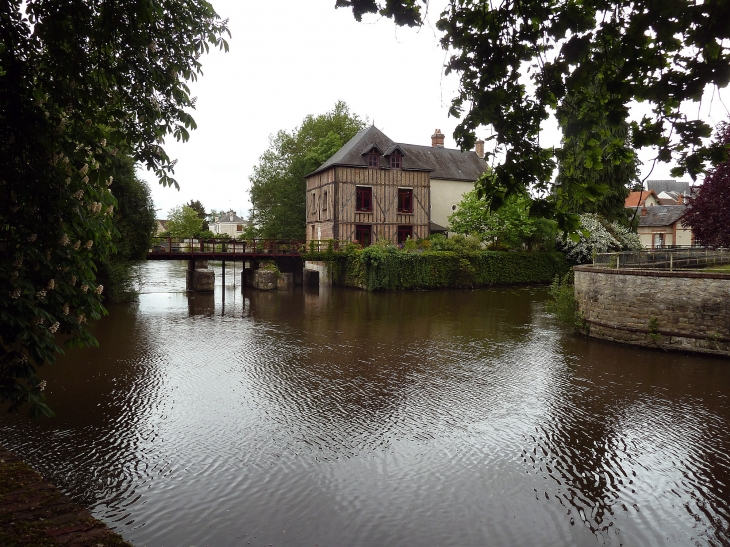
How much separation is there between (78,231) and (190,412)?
198 inches

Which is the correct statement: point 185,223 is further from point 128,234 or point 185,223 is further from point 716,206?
point 716,206

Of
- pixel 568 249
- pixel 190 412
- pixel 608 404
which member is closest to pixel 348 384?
pixel 190 412

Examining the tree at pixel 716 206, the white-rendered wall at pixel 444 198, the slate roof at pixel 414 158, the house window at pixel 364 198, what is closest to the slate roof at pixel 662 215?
the slate roof at pixel 414 158

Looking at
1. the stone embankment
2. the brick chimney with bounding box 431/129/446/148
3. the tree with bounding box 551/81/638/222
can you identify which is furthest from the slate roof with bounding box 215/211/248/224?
the tree with bounding box 551/81/638/222

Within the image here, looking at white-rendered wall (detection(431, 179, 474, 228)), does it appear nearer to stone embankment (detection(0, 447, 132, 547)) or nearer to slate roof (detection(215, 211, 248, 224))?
stone embankment (detection(0, 447, 132, 547))

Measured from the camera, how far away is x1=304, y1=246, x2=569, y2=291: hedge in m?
27.7

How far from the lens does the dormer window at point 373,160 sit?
31.7m

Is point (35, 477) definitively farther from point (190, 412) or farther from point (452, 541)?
point (452, 541)

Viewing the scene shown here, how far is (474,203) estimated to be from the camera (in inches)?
1208

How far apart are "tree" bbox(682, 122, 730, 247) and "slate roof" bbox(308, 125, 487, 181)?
497 inches

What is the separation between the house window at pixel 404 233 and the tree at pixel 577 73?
27.8 metres

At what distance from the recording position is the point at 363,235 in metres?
32.0

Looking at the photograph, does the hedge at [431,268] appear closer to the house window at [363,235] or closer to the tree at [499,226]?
the tree at [499,226]

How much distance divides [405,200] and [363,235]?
337cm
